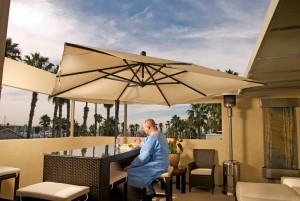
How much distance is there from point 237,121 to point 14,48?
65.0ft

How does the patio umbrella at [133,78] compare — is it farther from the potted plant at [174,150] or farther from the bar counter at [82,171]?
the potted plant at [174,150]

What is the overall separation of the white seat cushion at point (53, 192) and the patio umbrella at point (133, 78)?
106 cm

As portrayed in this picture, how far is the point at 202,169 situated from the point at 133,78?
3.24 m

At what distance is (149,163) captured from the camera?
11.3ft

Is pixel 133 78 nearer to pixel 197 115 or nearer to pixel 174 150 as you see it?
pixel 174 150

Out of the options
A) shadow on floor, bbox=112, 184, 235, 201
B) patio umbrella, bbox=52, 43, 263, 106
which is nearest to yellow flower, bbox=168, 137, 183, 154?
shadow on floor, bbox=112, 184, 235, 201

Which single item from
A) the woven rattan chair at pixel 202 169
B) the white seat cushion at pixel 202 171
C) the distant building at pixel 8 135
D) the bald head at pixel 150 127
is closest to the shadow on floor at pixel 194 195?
the woven rattan chair at pixel 202 169

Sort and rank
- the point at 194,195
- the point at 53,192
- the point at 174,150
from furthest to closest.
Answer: the point at 174,150 < the point at 194,195 < the point at 53,192

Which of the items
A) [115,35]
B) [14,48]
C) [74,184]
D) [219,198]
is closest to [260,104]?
[219,198]

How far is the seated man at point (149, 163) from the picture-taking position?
338cm

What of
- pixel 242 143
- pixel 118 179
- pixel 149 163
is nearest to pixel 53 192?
pixel 118 179

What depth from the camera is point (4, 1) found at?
535mm

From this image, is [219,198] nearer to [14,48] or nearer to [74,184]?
[74,184]

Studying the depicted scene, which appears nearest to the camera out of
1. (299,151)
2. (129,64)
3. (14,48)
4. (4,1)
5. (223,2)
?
(4,1)
